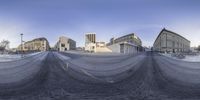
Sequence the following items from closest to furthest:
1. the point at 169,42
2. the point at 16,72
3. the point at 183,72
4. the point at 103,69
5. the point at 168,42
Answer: the point at 16,72 → the point at 183,72 → the point at 103,69 → the point at 168,42 → the point at 169,42

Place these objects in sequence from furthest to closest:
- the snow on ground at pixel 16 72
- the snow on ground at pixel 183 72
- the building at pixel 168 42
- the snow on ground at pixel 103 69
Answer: the building at pixel 168 42, the snow on ground at pixel 103 69, the snow on ground at pixel 183 72, the snow on ground at pixel 16 72

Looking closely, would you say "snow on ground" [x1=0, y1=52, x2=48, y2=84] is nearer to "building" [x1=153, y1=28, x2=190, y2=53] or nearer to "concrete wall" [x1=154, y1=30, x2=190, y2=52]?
"building" [x1=153, y1=28, x2=190, y2=53]

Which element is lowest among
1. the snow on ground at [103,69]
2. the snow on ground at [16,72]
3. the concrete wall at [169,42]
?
the snow on ground at [16,72]

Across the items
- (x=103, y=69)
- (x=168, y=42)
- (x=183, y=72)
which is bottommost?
(x=183, y=72)

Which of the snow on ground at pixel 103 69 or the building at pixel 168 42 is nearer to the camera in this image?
the snow on ground at pixel 103 69

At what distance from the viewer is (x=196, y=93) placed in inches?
453

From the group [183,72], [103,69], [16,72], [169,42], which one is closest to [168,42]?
[169,42]

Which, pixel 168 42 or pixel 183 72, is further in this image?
pixel 168 42

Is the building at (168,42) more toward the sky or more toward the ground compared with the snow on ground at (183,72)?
more toward the sky

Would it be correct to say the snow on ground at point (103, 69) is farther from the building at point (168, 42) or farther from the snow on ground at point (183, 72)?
the building at point (168, 42)

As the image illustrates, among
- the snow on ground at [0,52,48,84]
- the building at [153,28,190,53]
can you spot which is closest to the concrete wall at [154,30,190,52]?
the building at [153,28,190,53]

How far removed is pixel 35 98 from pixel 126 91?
4314mm

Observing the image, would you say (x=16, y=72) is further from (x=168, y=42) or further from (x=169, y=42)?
(x=169, y=42)

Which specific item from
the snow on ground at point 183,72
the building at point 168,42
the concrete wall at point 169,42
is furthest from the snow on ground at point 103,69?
the concrete wall at point 169,42
